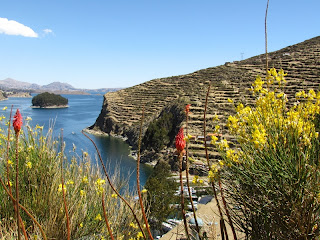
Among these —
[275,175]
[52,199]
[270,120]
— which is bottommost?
[52,199]

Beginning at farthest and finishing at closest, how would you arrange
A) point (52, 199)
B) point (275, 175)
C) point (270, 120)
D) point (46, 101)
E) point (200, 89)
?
1. point (46, 101)
2. point (200, 89)
3. point (52, 199)
4. point (270, 120)
5. point (275, 175)

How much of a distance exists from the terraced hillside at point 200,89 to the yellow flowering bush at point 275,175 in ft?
93.5

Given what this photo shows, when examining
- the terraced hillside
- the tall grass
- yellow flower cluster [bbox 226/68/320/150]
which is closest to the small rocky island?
the terraced hillside

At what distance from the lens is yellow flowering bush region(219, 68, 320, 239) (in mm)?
1352

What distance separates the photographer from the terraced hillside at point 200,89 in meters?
37.0

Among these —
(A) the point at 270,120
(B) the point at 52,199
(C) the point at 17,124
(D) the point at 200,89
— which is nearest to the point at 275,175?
(A) the point at 270,120

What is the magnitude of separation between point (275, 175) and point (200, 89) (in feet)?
151

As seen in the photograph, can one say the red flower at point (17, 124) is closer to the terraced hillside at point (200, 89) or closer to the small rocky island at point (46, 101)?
the terraced hillside at point (200, 89)

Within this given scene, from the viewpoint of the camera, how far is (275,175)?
1.40 m

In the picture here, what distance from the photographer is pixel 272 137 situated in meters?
1.54

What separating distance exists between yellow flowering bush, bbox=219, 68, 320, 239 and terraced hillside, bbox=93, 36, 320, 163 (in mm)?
28512

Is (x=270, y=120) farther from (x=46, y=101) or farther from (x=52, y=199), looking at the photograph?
(x=46, y=101)

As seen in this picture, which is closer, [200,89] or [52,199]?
[52,199]

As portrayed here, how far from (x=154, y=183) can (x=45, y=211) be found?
10.8 m
